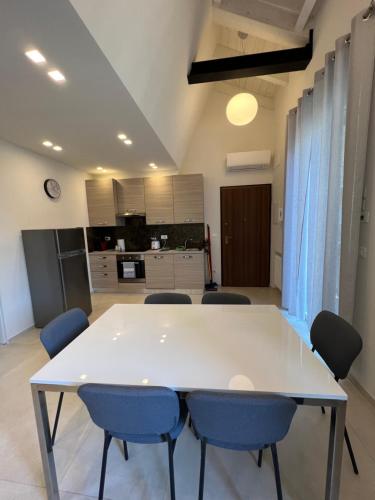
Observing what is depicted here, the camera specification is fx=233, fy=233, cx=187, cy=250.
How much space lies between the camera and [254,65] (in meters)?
2.94

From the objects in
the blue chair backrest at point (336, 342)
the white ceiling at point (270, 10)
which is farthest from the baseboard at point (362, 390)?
the white ceiling at point (270, 10)

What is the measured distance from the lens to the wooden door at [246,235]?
15.4ft

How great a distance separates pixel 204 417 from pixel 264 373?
33 cm

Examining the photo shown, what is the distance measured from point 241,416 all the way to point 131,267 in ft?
13.6

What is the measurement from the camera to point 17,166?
3.27 m

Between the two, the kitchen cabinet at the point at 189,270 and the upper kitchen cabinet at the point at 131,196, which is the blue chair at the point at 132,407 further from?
the upper kitchen cabinet at the point at 131,196

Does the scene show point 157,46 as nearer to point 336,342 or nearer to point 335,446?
point 336,342

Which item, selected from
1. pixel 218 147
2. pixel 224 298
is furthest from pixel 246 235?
pixel 224 298

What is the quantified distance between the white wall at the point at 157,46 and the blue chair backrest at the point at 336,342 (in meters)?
2.30

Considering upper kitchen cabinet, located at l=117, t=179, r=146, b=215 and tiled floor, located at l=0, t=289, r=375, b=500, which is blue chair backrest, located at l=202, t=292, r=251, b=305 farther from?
upper kitchen cabinet, located at l=117, t=179, r=146, b=215

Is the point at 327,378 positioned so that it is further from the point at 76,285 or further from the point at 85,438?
the point at 76,285

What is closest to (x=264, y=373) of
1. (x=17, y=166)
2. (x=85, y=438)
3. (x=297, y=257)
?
(x=85, y=438)

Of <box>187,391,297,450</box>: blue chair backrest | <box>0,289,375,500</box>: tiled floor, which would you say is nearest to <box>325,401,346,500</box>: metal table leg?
<box>187,391,297,450</box>: blue chair backrest

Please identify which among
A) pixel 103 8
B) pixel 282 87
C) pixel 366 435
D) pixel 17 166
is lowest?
pixel 366 435
